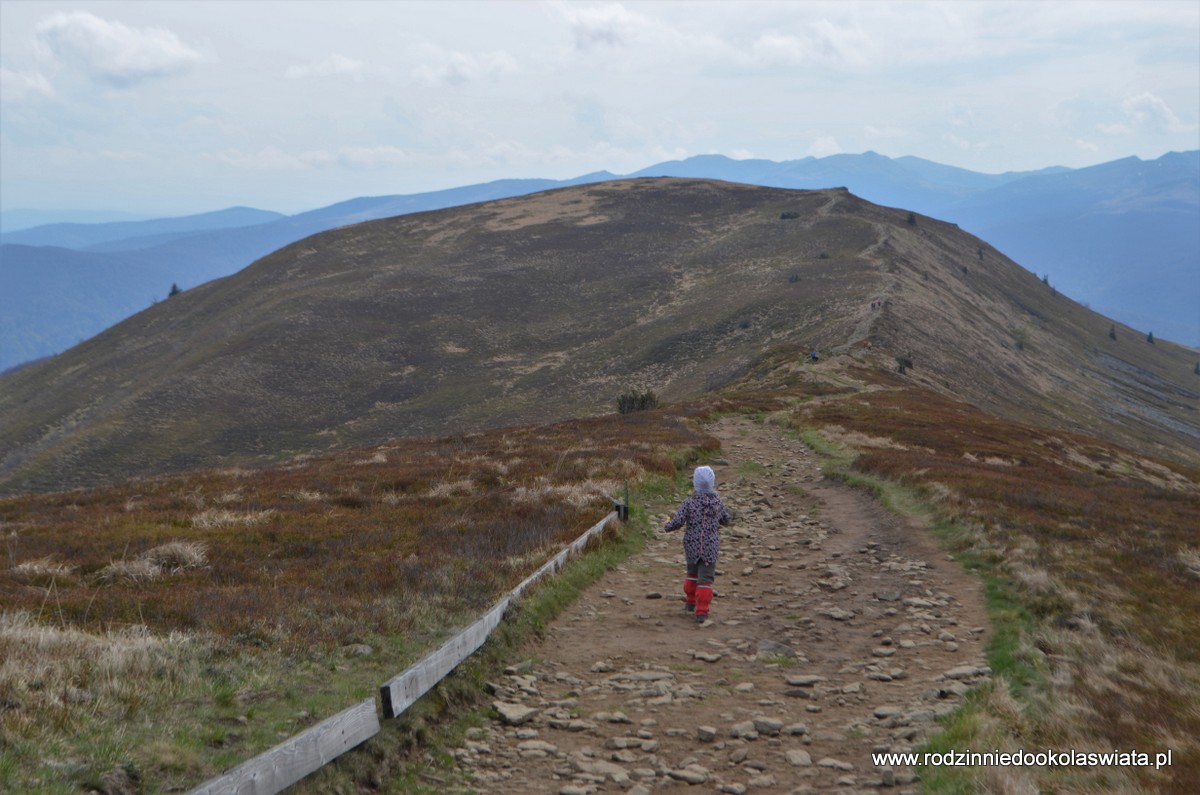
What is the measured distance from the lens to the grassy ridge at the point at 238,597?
646 cm

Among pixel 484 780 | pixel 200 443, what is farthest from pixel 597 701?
pixel 200 443

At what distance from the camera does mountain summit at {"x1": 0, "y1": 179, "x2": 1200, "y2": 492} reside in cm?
7912

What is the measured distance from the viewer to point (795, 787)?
24.1 ft

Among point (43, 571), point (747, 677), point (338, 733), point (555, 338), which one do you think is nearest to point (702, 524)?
point (747, 677)

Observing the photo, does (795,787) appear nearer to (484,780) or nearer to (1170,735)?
(484,780)

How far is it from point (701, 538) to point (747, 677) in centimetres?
298

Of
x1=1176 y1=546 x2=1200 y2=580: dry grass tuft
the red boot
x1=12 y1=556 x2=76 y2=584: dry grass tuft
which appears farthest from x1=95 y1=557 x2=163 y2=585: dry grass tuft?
x1=1176 y1=546 x2=1200 y2=580: dry grass tuft

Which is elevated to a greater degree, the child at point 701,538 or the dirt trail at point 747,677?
the child at point 701,538

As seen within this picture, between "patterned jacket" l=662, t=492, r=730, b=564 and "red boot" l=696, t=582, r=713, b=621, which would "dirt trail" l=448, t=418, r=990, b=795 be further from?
"patterned jacket" l=662, t=492, r=730, b=564

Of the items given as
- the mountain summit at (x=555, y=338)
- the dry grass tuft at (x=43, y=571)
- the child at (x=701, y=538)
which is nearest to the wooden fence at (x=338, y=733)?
the child at (x=701, y=538)

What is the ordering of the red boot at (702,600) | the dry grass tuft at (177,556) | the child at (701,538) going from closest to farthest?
the red boot at (702,600), the child at (701,538), the dry grass tuft at (177,556)

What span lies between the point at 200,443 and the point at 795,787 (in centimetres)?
8678

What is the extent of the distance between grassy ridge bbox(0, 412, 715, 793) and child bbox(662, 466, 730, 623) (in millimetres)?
2433

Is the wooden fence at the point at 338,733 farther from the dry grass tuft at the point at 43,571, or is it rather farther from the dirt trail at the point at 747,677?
the dry grass tuft at the point at 43,571
